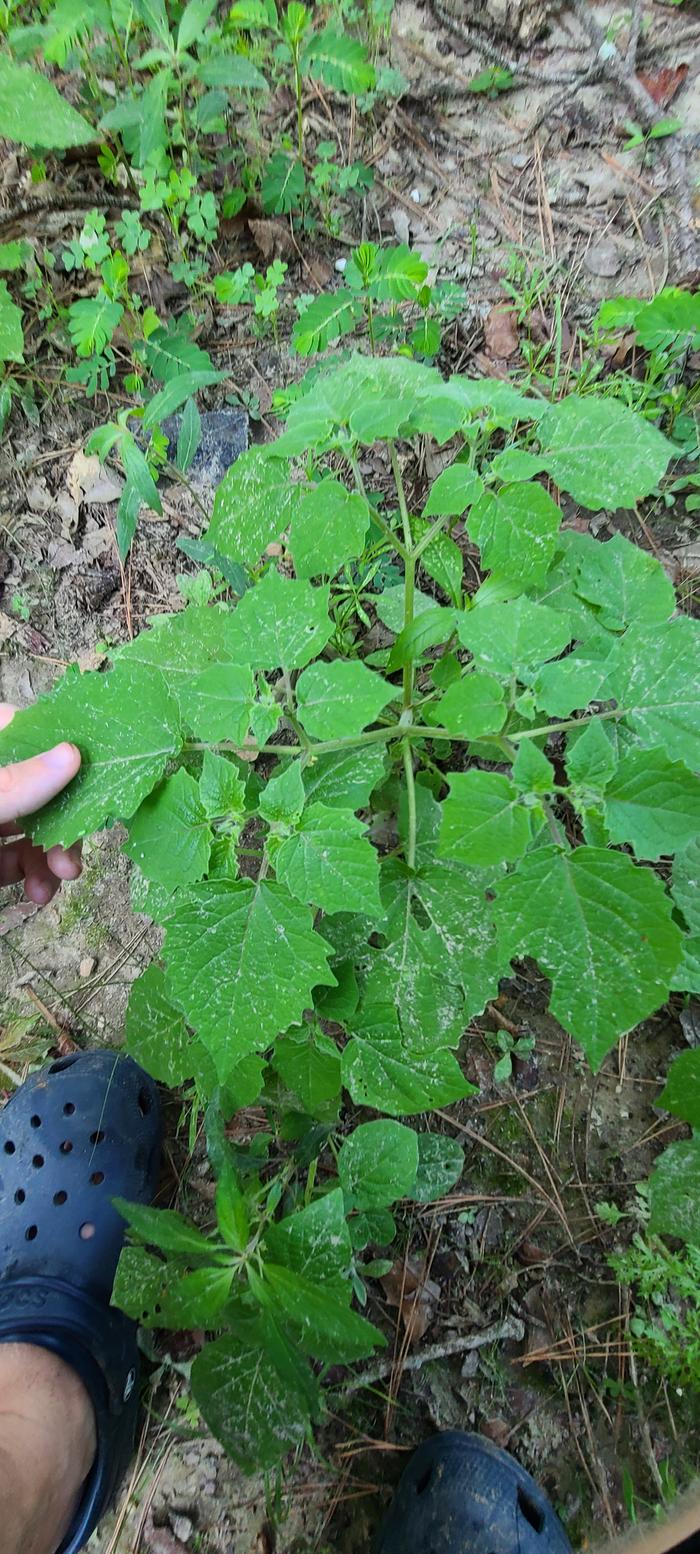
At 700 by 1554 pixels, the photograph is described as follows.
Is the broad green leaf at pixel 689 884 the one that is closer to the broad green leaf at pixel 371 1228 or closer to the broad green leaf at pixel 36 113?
the broad green leaf at pixel 371 1228

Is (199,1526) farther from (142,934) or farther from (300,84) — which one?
(300,84)

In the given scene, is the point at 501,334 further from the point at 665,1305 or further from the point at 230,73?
the point at 665,1305

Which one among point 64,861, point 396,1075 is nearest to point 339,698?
point 396,1075

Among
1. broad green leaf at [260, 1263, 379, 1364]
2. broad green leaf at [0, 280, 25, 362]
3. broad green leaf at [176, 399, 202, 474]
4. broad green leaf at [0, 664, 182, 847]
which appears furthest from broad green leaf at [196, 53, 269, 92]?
broad green leaf at [260, 1263, 379, 1364]

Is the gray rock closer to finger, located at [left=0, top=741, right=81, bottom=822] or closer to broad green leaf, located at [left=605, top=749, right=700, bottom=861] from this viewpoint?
finger, located at [left=0, top=741, right=81, bottom=822]

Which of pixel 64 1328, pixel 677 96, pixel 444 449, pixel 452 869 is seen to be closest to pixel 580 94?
pixel 677 96
